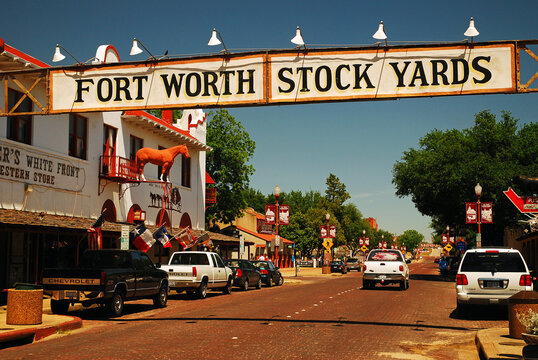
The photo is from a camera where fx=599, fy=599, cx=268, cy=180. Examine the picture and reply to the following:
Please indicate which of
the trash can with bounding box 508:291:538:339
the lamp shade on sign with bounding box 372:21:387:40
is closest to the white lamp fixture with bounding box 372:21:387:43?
the lamp shade on sign with bounding box 372:21:387:40

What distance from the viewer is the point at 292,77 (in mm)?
13422

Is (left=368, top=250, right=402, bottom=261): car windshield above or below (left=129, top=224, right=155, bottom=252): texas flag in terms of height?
below

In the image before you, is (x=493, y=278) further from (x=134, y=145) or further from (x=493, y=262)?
(x=134, y=145)

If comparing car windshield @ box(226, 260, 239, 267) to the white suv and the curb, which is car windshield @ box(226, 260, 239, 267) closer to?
the white suv

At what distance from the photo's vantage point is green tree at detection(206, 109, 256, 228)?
55406mm

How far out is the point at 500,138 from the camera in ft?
160

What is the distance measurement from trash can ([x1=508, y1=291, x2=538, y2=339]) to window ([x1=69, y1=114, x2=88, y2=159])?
20463 millimetres

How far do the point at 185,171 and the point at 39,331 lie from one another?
1064 inches

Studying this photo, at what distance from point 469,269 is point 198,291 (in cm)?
1093

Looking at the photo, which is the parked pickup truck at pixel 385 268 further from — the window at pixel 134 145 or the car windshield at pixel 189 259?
the window at pixel 134 145

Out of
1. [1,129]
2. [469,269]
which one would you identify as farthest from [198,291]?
[469,269]

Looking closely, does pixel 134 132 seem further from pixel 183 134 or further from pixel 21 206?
pixel 21 206

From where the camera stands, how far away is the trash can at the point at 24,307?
13336 millimetres

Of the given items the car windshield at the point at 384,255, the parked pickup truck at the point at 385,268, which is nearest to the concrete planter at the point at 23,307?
the parked pickup truck at the point at 385,268
